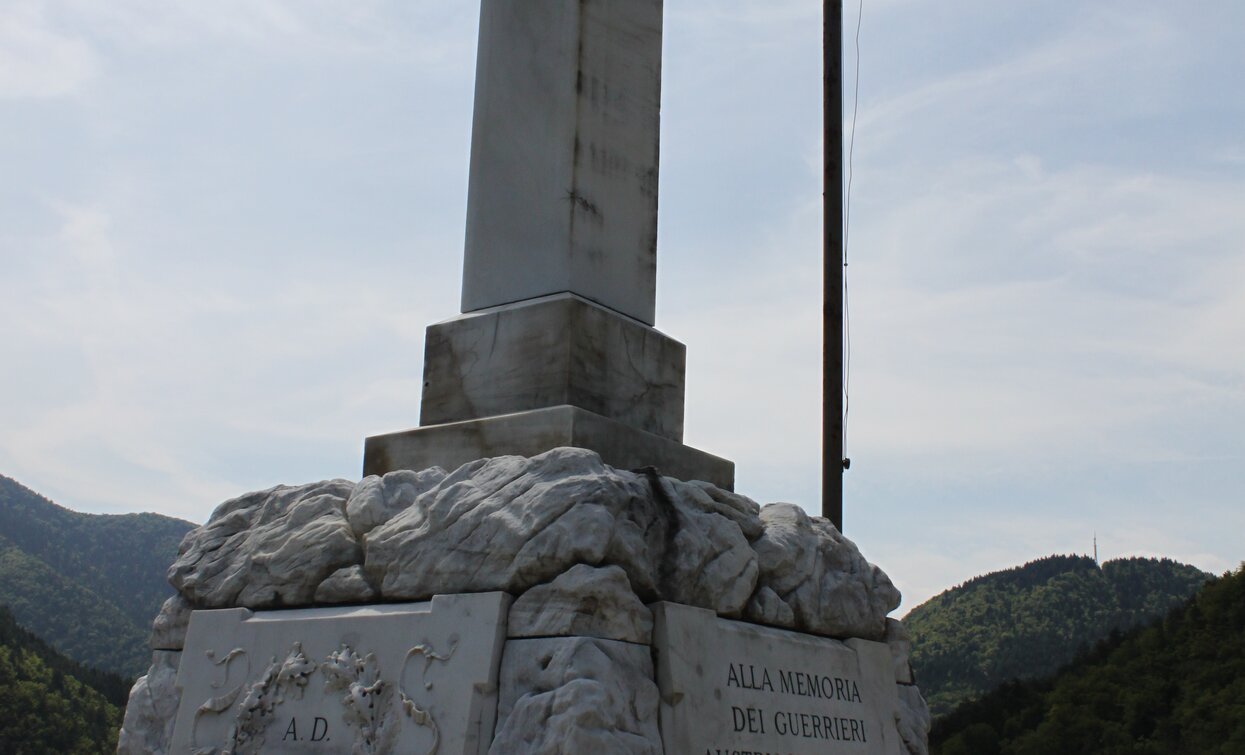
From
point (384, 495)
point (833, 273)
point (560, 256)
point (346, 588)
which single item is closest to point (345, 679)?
point (346, 588)

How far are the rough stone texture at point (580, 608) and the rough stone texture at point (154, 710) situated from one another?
56.7 inches

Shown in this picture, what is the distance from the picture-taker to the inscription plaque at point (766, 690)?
3383 millimetres

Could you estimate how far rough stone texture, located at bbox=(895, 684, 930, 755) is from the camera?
434 centimetres

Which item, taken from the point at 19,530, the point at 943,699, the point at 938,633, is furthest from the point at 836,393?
the point at 19,530

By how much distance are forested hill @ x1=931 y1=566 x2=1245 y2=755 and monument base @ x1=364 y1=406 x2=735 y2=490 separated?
27364 mm

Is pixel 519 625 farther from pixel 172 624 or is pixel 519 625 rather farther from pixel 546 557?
pixel 172 624

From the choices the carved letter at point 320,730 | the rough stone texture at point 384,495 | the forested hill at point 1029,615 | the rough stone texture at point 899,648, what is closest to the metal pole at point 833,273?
the rough stone texture at point 899,648

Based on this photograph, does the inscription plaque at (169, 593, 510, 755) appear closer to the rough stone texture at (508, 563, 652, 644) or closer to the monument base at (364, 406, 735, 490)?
the rough stone texture at (508, 563, 652, 644)

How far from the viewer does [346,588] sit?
369 centimetres

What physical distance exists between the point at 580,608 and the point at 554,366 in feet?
3.32

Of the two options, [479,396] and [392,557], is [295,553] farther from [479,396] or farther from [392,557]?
[479,396]

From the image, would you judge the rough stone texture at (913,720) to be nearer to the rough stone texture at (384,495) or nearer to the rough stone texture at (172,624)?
the rough stone texture at (384,495)

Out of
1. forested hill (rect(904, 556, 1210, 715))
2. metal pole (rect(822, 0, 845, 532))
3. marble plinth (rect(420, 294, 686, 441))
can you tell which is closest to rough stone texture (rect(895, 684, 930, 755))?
marble plinth (rect(420, 294, 686, 441))

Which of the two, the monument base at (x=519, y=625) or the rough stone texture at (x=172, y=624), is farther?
the rough stone texture at (x=172, y=624)
